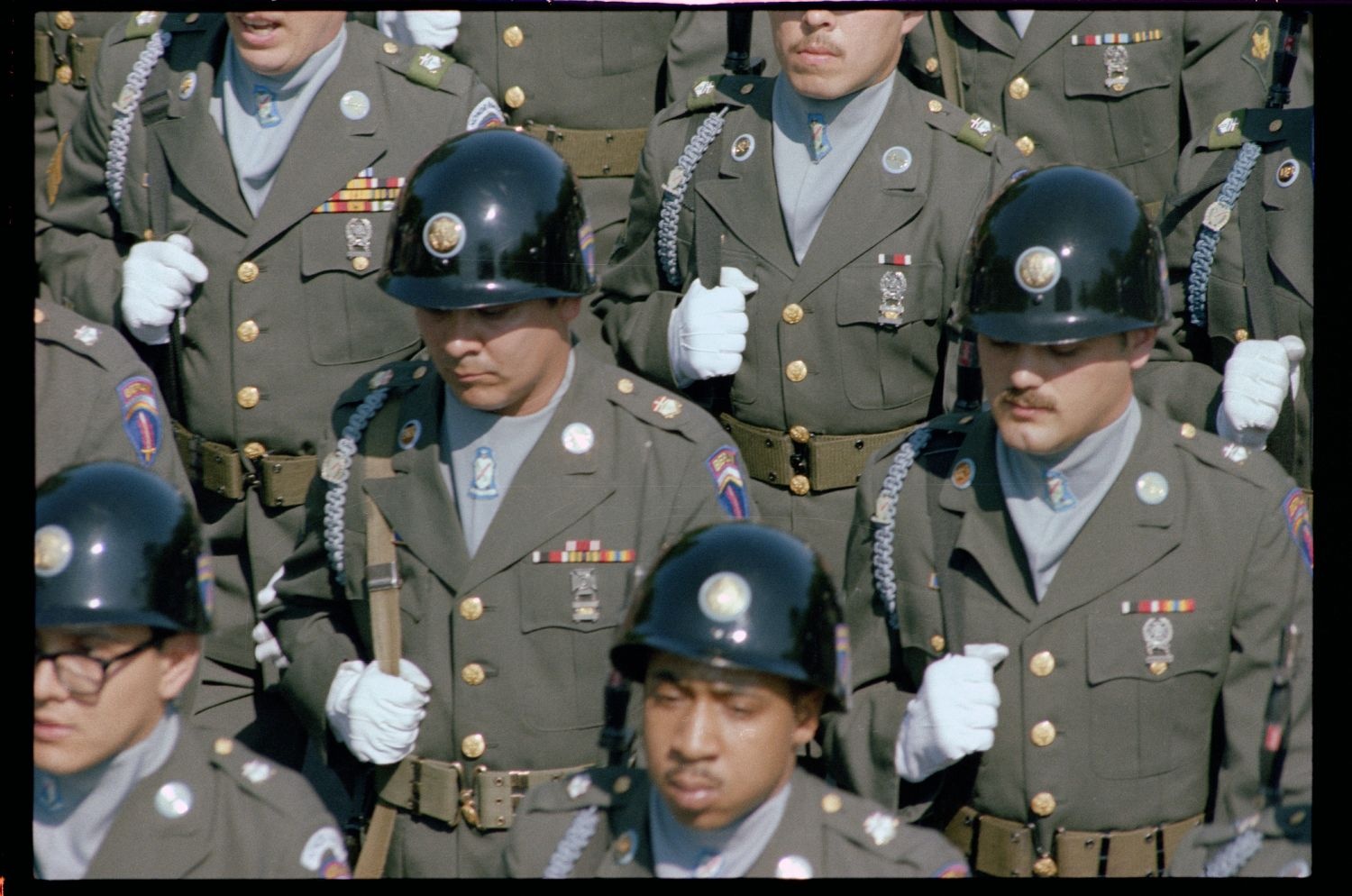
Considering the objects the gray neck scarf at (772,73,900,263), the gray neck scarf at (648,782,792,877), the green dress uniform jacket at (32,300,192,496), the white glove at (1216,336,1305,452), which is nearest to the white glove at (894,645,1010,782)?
the gray neck scarf at (648,782,792,877)

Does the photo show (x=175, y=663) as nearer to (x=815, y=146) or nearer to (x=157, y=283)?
(x=157, y=283)

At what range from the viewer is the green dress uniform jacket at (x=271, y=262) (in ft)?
24.2

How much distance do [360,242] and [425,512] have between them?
3.56 ft

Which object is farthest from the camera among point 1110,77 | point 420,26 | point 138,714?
point 1110,77

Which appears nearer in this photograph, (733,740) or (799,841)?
(733,740)

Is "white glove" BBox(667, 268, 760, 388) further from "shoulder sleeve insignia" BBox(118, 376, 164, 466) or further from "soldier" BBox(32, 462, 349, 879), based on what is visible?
"soldier" BBox(32, 462, 349, 879)

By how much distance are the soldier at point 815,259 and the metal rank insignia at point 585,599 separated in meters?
0.83

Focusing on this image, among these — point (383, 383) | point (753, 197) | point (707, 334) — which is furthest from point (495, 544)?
point (753, 197)

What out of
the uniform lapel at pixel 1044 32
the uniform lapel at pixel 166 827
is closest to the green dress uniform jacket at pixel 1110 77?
the uniform lapel at pixel 1044 32

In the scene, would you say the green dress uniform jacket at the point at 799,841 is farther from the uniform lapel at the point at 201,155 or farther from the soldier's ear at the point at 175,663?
the uniform lapel at the point at 201,155

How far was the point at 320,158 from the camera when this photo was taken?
7.39 metres

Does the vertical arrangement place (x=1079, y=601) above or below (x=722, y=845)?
above

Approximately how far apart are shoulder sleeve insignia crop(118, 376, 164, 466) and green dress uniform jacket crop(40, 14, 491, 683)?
1.51 ft
